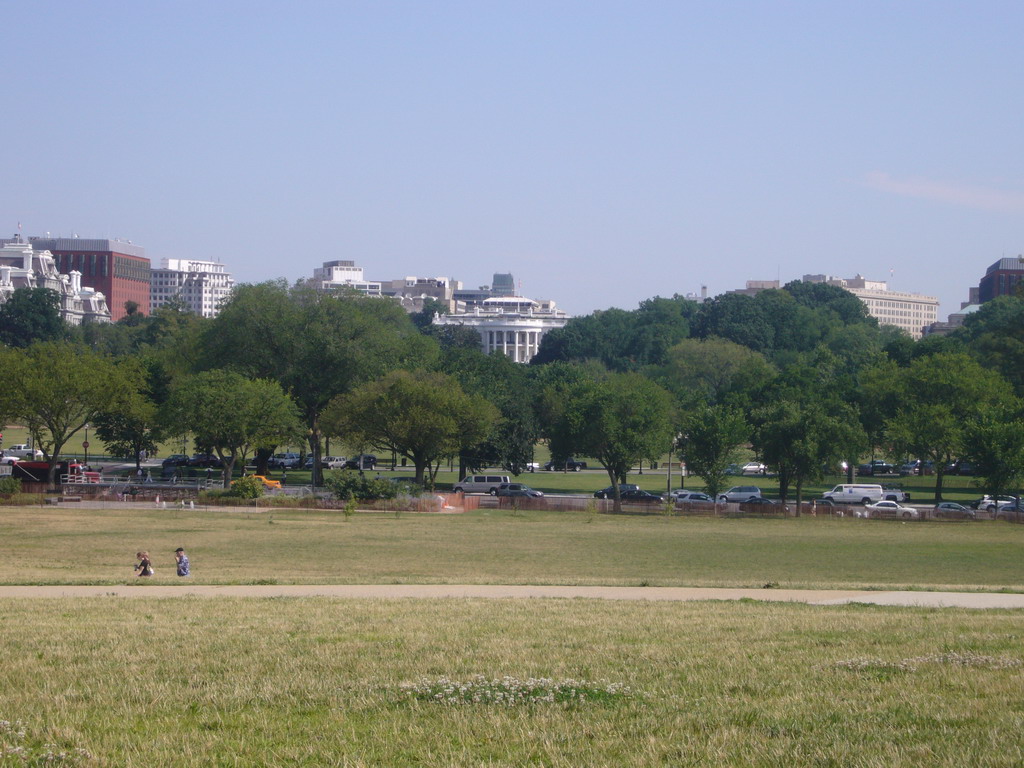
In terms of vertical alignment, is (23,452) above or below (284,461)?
above

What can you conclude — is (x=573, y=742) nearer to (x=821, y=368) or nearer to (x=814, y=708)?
(x=814, y=708)

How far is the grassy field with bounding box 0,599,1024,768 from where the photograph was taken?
8.94 m

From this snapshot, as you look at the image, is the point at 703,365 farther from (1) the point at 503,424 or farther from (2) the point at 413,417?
(2) the point at 413,417

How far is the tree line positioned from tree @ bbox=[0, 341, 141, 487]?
0.13 metres

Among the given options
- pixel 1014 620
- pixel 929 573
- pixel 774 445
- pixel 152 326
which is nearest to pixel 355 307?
pixel 774 445

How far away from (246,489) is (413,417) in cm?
1272

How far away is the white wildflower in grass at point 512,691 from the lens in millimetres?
10648

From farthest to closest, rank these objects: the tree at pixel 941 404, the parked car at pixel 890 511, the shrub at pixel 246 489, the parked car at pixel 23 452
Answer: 1. the parked car at pixel 23 452
2. the tree at pixel 941 404
3. the parked car at pixel 890 511
4. the shrub at pixel 246 489

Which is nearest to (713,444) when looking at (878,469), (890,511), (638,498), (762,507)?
(638,498)

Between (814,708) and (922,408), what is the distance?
71.3 metres

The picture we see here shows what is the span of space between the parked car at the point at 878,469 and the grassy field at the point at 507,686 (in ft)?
297

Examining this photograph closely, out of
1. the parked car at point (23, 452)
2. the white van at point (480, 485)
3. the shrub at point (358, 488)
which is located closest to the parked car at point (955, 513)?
the white van at point (480, 485)

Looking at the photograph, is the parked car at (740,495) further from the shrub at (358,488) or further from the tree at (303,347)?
the tree at (303,347)

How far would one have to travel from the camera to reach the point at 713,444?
72438 mm
